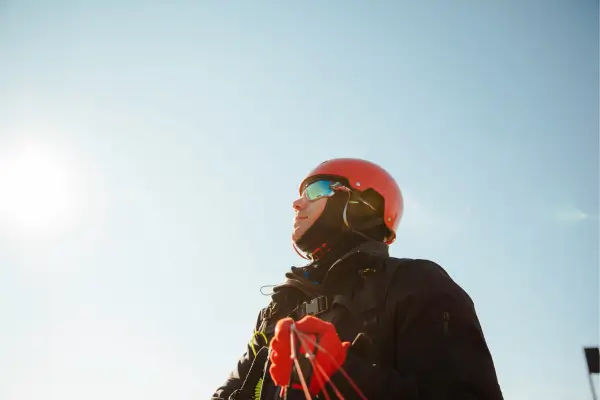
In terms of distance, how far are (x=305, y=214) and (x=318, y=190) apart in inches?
14.6

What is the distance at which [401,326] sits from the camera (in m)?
2.64

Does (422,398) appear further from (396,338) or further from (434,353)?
(396,338)

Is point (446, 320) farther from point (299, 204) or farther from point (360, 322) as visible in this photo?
point (299, 204)

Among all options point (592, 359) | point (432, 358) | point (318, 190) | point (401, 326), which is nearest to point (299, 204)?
point (318, 190)

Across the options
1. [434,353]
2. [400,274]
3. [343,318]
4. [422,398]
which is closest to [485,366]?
[434,353]

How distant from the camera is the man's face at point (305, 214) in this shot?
4145mm

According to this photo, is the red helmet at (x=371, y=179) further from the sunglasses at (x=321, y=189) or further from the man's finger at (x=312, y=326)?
the man's finger at (x=312, y=326)

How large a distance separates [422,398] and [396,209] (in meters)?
2.58

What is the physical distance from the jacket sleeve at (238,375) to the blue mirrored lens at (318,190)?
155cm

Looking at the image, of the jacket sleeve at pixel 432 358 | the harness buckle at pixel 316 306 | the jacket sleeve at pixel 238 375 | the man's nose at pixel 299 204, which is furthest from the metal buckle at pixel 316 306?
the man's nose at pixel 299 204

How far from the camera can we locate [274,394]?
Answer: 2.99 metres

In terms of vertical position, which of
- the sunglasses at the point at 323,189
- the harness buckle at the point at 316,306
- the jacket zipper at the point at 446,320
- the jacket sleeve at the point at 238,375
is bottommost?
the jacket sleeve at the point at 238,375

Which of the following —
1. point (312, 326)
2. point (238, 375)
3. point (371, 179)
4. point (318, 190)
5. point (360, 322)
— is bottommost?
point (238, 375)

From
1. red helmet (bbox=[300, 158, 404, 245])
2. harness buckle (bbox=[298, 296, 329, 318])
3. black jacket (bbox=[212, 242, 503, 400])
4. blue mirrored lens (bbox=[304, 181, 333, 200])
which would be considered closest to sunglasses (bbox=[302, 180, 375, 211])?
blue mirrored lens (bbox=[304, 181, 333, 200])
